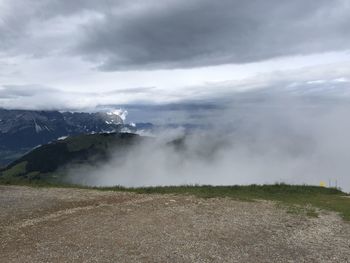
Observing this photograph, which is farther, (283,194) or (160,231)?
(283,194)

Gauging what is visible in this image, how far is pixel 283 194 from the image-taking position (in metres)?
47.5

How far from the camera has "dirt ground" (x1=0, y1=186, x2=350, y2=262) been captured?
23.4m

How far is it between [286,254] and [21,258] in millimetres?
14540

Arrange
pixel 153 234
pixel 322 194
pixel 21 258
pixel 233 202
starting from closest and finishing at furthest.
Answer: pixel 21 258 → pixel 153 234 → pixel 233 202 → pixel 322 194

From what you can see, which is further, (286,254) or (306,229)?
(306,229)

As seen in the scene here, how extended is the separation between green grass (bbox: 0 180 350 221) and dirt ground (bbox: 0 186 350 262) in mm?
2209

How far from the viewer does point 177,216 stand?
32.3 m

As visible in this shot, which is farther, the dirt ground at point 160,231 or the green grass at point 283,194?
the green grass at point 283,194

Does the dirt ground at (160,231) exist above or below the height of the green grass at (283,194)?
above

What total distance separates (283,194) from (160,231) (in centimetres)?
2357

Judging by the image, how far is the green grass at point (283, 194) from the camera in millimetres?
38594

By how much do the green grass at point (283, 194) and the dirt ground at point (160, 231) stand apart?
7.25 ft

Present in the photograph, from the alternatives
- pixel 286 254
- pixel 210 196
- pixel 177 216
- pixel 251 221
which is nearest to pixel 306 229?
pixel 251 221

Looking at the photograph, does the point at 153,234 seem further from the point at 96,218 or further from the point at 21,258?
the point at 21,258
